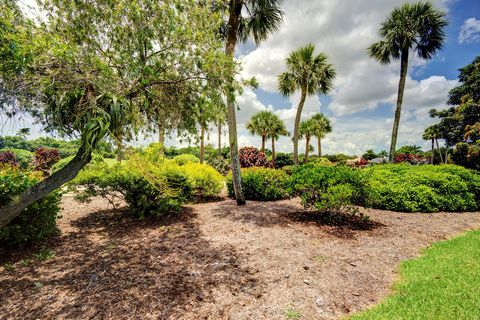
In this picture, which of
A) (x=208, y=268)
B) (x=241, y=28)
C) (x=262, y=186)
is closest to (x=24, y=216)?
(x=208, y=268)

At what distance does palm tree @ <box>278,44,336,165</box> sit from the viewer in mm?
16156

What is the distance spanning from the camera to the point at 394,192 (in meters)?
8.26

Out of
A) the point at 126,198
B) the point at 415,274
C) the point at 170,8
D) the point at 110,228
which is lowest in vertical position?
the point at 415,274

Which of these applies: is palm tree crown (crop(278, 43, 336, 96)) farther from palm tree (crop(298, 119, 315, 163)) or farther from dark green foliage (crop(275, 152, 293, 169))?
palm tree (crop(298, 119, 315, 163))

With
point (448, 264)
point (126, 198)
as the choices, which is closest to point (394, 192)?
point (448, 264)

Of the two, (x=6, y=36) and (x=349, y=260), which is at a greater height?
(x=6, y=36)

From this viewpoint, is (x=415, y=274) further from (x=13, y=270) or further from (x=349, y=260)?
(x=13, y=270)

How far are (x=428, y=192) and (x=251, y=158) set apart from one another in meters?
13.4

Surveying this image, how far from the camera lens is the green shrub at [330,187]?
586 cm

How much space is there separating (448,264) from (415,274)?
2.65 feet

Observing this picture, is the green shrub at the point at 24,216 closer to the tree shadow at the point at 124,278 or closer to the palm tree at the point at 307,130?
the tree shadow at the point at 124,278

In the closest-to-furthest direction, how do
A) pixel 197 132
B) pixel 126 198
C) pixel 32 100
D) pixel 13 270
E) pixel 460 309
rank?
pixel 460 309 < pixel 32 100 < pixel 13 270 < pixel 197 132 < pixel 126 198

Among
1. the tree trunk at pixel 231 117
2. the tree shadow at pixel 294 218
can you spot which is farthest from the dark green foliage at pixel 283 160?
the tree shadow at pixel 294 218

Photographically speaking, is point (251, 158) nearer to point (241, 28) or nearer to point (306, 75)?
point (306, 75)
